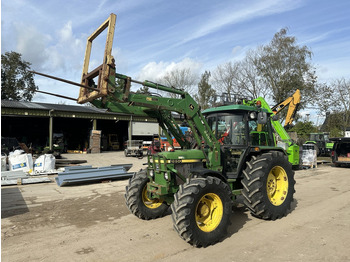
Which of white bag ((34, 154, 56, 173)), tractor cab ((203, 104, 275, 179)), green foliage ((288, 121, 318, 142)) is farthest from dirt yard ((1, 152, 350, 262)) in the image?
green foliage ((288, 121, 318, 142))

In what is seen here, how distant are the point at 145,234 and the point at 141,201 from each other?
2.60 ft

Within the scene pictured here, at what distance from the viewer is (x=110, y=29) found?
13.0 feet

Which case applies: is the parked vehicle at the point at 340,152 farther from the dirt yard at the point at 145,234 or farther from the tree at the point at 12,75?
the tree at the point at 12,75

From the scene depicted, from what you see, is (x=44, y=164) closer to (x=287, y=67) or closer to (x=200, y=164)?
(x=200, y=164)

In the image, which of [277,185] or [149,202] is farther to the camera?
[277,185]

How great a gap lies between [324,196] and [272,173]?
9.44 feet

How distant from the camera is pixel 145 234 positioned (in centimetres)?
464

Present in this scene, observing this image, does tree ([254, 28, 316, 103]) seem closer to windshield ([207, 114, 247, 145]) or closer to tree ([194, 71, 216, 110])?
tree ([194, 71, 216, 110])

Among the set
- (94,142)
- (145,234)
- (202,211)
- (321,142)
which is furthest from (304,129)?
(145,234)

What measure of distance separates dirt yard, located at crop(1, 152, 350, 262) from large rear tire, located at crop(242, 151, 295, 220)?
256mm

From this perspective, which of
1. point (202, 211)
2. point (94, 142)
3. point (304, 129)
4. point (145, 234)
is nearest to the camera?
point (202, 211)

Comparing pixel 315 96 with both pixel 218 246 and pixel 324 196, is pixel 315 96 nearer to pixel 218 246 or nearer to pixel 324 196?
pixel 324 196

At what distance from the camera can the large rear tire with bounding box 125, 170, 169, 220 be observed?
17.2 feet

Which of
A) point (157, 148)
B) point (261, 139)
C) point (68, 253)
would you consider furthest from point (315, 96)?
point (68, 253)
